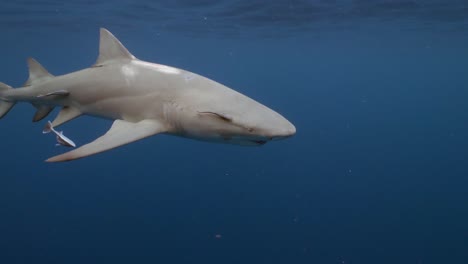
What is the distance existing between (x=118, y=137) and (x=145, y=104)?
81 centimetres

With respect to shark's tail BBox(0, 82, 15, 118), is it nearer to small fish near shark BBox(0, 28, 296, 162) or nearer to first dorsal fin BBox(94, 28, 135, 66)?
small fish near shark BBox(0, 28, 296, 162)

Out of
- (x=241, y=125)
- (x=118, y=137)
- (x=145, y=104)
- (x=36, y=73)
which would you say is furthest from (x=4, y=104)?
(x=241, y=125)

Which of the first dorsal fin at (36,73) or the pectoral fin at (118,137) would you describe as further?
the first dorsal fin at (36,73)

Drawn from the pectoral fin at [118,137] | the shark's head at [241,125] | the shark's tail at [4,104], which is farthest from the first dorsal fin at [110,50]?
the shark's tail at [4,104]

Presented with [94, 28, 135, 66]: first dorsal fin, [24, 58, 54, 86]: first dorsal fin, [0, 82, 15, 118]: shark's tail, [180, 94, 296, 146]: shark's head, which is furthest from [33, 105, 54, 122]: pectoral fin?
[180, 94, 296, 146]: shark's head

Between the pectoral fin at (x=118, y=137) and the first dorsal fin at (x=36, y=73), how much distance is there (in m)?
2.90

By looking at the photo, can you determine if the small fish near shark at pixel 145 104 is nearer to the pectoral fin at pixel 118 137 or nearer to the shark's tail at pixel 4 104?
the pectoral fin at pixel 118 137

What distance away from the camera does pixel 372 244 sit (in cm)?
1405

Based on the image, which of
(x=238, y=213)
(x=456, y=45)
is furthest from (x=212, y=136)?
(x=456, y=45)

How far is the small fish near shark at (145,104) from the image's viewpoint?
12.5 feet

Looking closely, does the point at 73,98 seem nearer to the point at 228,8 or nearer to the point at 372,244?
the point at 372,244

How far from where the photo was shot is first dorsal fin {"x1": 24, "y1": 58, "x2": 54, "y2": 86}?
6613mm

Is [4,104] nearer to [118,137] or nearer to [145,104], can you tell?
[145,104]

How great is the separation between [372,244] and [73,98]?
494 inches
